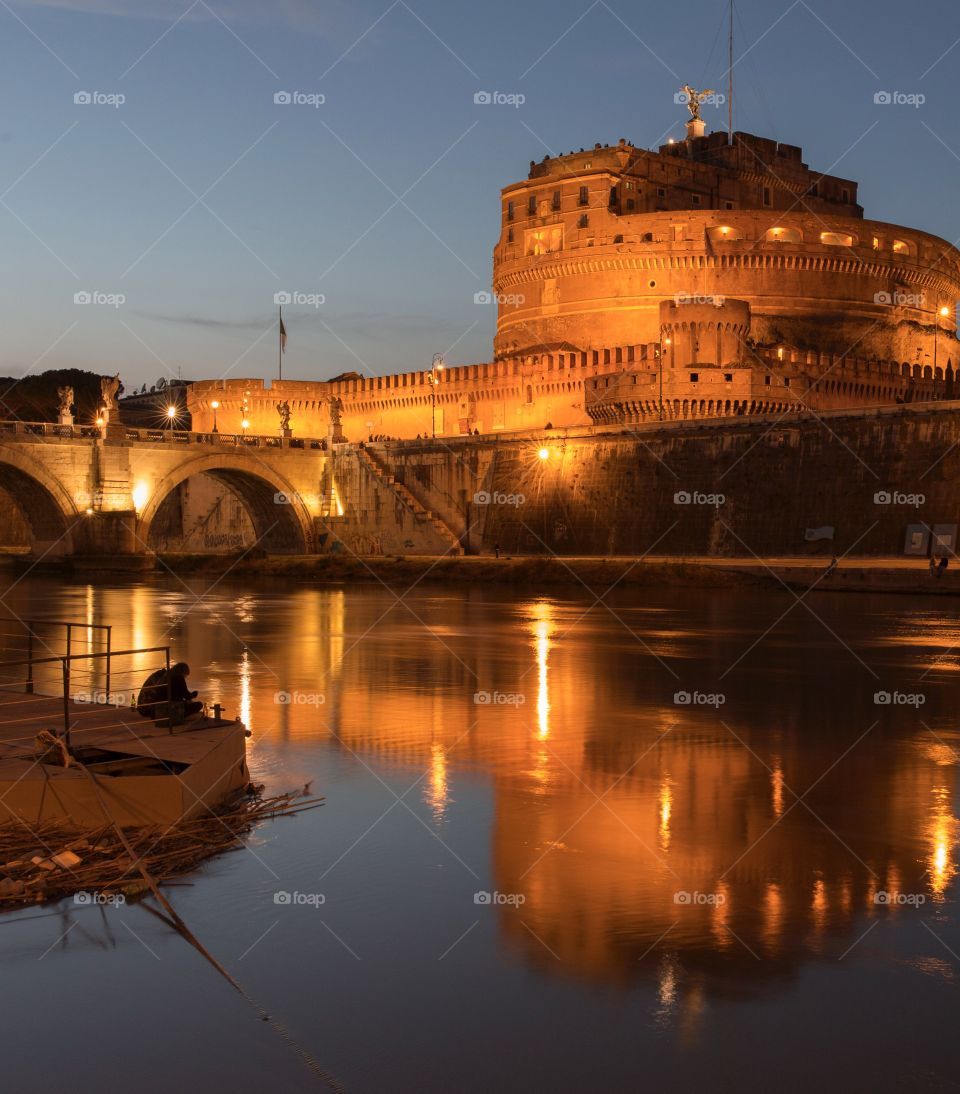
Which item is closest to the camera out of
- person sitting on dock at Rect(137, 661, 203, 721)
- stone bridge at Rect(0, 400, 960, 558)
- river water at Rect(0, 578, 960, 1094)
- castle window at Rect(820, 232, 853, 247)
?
river water at Rect(0, 578, 960, 1094)

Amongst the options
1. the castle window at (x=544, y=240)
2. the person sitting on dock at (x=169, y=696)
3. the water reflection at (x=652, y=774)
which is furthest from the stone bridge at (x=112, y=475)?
the person sitting on dock at (x=169, y=696)

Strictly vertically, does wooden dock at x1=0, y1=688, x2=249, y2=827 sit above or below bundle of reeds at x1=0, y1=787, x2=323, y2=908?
above

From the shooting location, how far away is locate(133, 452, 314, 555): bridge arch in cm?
5509

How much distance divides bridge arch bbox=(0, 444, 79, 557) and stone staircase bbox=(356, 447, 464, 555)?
40.8 feet

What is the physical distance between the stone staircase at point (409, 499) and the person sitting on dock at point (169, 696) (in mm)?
41474

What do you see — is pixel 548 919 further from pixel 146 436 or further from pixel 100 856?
pixel 146 436

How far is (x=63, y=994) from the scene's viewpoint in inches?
225

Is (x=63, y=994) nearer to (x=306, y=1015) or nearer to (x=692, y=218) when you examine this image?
(x=306, y=1015)

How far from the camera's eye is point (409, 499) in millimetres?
55312

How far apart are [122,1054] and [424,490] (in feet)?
167

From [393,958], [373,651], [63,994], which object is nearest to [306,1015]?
[393,958]

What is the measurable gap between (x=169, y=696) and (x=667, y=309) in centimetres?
4498

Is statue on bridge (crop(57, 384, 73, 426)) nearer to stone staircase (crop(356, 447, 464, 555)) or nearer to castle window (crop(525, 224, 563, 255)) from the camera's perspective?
stone staircase (crop(356, 447, 464, 555))

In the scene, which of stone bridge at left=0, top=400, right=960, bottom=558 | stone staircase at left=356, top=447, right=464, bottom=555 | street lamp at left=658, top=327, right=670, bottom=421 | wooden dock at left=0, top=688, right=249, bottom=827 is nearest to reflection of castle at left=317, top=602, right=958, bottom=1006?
wooden dock at left=0, top=688, right=249, bottom=827
